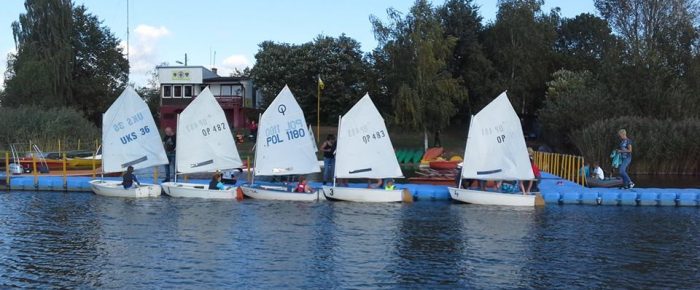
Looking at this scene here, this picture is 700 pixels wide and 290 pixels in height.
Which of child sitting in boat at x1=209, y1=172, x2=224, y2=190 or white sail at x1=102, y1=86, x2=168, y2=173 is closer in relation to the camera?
child sitting in boat at x1=209, y1=172, x2=224, y2=190

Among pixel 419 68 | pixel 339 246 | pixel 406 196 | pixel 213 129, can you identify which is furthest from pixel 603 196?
pixel 419 68

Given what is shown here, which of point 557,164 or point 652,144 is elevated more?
point 652,144

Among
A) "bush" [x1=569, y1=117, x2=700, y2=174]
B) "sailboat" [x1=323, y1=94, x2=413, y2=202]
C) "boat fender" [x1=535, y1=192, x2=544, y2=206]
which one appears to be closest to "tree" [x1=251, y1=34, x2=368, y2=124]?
"bush" [x1=569, y1=117, x2=700, y2=174]

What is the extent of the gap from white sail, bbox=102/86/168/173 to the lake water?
350 centimetres

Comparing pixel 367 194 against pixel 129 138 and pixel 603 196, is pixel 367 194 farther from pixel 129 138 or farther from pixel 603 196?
pixel 129 138

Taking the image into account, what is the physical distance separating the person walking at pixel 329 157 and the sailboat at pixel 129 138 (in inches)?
249

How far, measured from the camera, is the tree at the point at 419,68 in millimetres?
54219

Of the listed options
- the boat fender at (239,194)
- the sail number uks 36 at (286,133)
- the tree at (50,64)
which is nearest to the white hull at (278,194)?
the boat fender at (239,194)

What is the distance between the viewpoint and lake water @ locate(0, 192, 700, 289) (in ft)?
42.6

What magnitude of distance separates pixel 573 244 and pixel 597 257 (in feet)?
5.11

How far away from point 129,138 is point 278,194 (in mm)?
6808

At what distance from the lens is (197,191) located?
25.0 metres

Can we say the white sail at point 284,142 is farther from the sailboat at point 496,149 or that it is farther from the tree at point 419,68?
the tree at point 419,68

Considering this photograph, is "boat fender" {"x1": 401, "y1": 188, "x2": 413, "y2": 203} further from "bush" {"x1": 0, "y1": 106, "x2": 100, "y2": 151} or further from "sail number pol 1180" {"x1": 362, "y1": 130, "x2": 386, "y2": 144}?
"bush" {"x1": 0, "y1": 106, "x2": 100, "y2": 151}
